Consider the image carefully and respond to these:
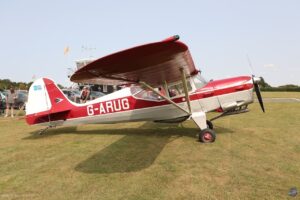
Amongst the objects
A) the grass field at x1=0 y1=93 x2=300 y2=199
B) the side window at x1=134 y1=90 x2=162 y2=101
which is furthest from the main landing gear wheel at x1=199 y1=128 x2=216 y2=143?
the side window at x1=134 y1=90 x2=162 y2=101

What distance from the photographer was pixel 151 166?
5.39m

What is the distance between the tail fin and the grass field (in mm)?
704

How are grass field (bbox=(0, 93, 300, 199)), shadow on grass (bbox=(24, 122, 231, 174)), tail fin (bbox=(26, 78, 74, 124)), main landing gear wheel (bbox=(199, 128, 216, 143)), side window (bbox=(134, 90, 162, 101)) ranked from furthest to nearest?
tail fin (bbox=(26, 78, 74, 124))
side window (bbox=(134, 90, 162, 101))
main landing gear wheel (bbox=(199, 128, 216, 143))
shadow on grass (bbox=(24, 122, 231, 174))
grass field (bbox=(0, 93, 300, 199))

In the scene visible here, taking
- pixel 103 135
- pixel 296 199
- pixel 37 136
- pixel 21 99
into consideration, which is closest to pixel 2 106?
pixel 21 99

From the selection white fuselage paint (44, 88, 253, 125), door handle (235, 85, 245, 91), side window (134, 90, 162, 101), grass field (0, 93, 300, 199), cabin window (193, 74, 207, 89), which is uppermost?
cabin window (193, 74, 207, 89)

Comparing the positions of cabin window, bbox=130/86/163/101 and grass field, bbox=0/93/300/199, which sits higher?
cabin window, bbox=130/86/163/101

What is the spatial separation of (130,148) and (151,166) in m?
1.61

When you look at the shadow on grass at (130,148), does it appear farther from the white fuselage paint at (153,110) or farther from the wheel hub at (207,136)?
the white fuselage paint at (153,110)

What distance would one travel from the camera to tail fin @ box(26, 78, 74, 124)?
877 cm

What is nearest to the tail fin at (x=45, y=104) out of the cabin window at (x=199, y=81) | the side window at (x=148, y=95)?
the side window at (x=148, y=95)

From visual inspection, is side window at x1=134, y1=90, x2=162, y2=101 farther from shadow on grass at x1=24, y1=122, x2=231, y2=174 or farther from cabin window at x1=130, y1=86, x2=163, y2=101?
shadow on grass at x1=24, y1=122, x2=231, y2=174

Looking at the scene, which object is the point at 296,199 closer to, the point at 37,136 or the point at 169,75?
the point at 169,75

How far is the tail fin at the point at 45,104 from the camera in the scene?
8.77 metres

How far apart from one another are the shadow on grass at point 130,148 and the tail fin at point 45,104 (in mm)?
734
